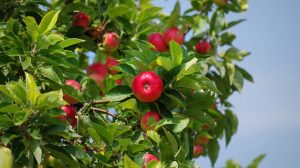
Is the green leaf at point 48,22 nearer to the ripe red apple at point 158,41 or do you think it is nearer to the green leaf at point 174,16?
the ripe red apple at point 158,41

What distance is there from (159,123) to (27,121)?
60cm

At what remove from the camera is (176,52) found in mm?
2729

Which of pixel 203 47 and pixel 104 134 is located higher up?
pixel 104 134

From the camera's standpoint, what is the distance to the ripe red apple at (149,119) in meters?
2.71

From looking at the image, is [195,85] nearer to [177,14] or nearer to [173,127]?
[173,127]

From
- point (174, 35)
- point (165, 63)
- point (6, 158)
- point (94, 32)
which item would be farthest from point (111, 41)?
point (6, 158)

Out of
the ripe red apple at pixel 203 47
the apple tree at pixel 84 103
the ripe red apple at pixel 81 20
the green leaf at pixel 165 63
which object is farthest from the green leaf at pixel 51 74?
the ripe red apple at pixel 203 47

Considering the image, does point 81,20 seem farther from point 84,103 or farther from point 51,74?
point 51,74

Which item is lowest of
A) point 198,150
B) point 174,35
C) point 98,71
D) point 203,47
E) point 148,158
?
point 198,150

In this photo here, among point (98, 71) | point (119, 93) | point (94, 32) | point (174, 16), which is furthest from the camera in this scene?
point (174, 16)

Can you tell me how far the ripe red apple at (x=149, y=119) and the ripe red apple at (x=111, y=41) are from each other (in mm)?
1110

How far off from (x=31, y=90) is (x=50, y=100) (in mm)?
89

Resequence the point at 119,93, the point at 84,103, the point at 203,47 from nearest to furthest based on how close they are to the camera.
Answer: the point at 119,93 < the point at 84,103 < the point at 203,47

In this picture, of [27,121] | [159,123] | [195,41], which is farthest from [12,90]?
[195,41]
